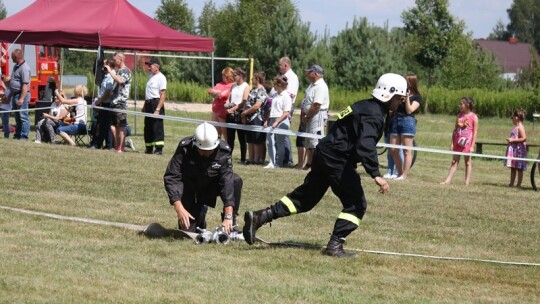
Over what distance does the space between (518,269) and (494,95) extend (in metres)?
44.1

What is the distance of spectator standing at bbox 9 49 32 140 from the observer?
72.2 feet

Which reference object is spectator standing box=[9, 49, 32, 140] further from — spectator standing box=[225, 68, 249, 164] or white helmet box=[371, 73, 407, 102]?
white helmet box=[371, 73, 407, 102]

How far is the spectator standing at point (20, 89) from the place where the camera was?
72.2 feet

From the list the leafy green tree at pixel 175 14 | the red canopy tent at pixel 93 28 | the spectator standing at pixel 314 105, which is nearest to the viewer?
the spectator standing at pixel 314 105

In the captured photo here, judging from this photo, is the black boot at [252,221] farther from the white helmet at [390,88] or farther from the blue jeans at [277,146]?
the blue jeans at [277,146]

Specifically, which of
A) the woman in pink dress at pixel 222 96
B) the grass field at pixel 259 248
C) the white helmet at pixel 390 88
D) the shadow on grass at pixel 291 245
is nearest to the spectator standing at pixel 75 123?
the woman in pink dress at pixel 222 96

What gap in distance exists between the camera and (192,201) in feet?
33.8

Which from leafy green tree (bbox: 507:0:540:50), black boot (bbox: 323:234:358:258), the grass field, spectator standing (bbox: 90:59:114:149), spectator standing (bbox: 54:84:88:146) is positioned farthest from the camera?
leafy green tree (bbox: 507:0:540:50)

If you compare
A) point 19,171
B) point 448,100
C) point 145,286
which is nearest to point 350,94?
point 448,100

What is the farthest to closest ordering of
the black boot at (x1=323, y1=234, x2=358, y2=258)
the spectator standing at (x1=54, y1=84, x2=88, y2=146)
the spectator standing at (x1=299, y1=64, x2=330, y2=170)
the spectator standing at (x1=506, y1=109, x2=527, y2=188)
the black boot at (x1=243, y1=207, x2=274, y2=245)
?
1. the spectator standing at (x1=54, y1=84, x2=88, y2=146)
2. the spectator standing at (x1=506, y1=109, x2=527, y2=188)
3. the spectator standing at (x1=299, y1=64, x2=330, y2=170)
4. the black boot at (x1=243, y1=207, x2=274, y2=245)
5. the black boot at (x1=323, y1=234, x2=358, y2=258)

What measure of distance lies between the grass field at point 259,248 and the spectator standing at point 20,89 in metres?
5.04

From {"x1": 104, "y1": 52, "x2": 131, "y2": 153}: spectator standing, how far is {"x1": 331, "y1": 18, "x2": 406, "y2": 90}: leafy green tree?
36.5 m

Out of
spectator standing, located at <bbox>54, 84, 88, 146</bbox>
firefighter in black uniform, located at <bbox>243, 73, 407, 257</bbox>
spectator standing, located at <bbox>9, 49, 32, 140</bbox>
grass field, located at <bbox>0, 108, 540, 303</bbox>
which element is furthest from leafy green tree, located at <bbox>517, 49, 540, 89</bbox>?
firefighter in black uniform, located at <bbox>243, 73, 407, 257</bbox>

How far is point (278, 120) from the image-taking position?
1841 cm
